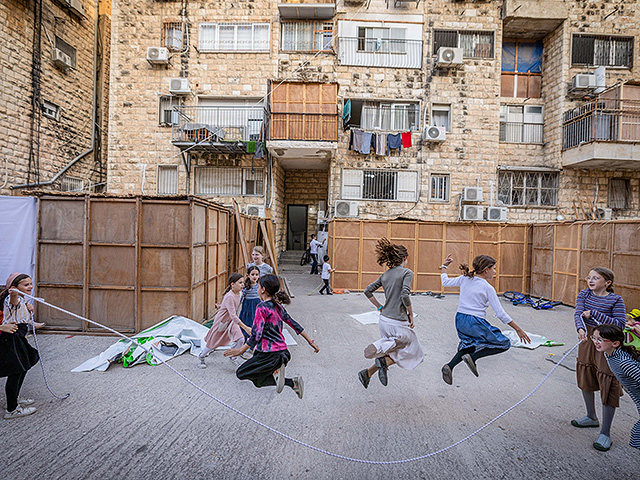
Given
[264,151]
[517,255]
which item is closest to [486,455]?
[517,255]

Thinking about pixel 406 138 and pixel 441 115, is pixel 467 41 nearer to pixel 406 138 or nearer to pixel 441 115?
pixel 441 115

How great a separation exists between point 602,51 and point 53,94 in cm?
2470

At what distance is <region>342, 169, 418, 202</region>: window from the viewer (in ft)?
54.4

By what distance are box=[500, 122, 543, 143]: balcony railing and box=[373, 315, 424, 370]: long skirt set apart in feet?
54.7

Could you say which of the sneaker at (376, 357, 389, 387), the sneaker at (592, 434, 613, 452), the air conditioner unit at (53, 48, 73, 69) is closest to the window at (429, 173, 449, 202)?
the sneaker at (376, 357, 389, 387)

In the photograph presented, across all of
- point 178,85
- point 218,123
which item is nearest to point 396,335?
point 218,123

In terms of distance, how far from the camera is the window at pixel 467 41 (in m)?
16.6

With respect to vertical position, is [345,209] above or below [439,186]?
below

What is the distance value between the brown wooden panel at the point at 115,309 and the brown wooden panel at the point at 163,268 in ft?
1.41

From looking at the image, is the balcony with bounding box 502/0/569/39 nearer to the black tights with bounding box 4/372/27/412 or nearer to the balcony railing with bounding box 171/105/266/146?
the balcony railing with bounding box 171/105/266/146

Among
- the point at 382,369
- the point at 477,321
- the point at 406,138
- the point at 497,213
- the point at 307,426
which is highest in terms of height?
the point at 406,138

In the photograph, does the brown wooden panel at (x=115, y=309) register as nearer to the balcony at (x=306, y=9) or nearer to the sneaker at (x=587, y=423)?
the sneaker at (x=587, y=423)

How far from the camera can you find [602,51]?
16531 millimetres

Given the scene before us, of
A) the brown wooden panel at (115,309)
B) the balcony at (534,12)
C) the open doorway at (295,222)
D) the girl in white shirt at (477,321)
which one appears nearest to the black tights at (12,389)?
the brown wooden panel at (115,309)
